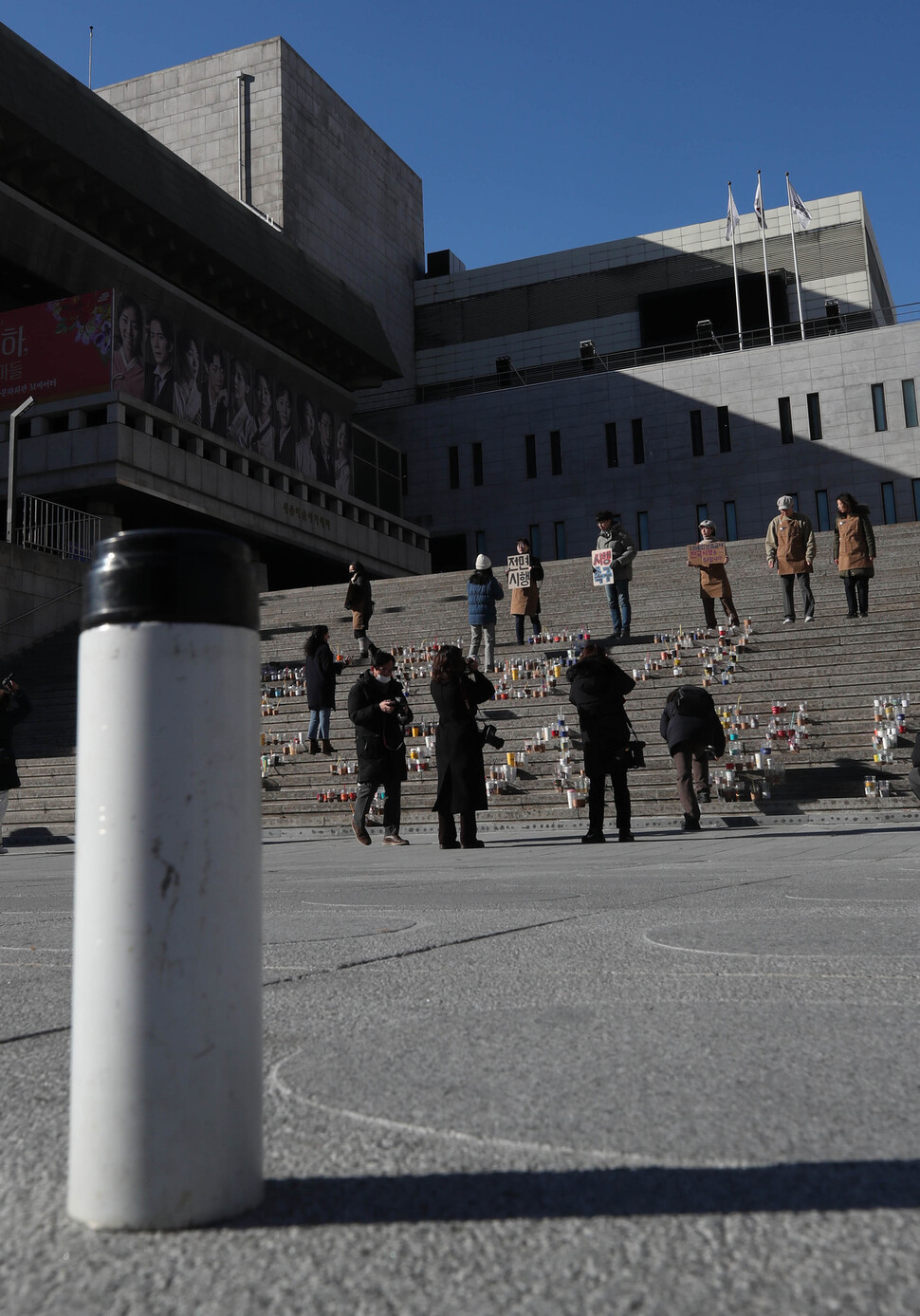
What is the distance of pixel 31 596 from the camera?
2294cm

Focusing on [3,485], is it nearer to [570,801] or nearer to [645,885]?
[570,801]

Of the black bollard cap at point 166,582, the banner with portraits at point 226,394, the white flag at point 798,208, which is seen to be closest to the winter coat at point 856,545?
the black bollard cap at point 166,582

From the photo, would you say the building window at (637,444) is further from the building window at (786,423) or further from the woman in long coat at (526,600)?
the woman in long coat at (526,600)

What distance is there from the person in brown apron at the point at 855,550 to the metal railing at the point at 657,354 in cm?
2931

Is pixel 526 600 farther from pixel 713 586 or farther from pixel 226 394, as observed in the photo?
pixel 226 394

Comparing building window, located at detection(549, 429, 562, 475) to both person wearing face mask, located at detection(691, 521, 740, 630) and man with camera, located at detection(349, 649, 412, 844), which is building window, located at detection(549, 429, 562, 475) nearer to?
person wearing face mask, located at detection(691, 521, 740, 630)

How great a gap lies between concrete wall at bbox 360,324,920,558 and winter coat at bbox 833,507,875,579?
26.5m

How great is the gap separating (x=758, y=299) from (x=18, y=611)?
118 feet

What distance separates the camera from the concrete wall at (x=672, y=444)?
3978 centimetres

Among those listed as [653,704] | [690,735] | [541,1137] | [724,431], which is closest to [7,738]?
[690,735]

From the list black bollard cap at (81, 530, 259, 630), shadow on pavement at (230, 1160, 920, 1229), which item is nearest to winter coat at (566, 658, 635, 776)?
shadow on pavement at (230, 1160, 920, 1229)

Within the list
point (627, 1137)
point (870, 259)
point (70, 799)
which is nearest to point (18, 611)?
point (70, 799)

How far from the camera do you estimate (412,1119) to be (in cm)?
150

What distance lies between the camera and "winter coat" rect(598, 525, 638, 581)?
15.9 metres
